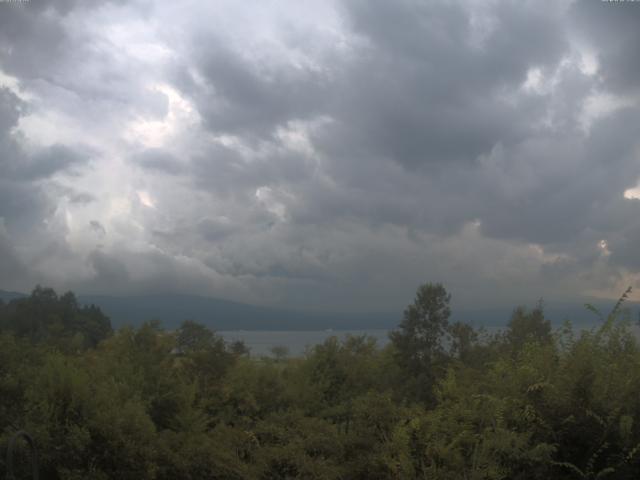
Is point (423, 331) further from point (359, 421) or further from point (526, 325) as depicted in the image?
point (359, 421)

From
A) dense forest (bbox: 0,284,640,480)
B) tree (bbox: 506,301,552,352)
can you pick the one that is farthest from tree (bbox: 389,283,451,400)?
dense forest (bbox: 0,284,640,480)

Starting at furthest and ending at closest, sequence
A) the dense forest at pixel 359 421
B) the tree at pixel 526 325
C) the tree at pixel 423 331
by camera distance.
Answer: the tree at pixel 423 331, the tree at pixel 526 325, the dense forest at pixel 359 421

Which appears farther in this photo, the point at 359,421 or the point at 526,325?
the point at 526,325

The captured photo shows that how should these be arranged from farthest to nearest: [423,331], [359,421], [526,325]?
[423,331] < [526,325] < [359,421]

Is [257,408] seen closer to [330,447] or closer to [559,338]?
[330,447]

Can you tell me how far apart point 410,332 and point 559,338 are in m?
17.3

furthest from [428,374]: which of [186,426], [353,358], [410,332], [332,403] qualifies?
[186,426]

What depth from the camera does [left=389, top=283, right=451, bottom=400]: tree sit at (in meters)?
24.2

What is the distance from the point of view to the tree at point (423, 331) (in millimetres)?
24234

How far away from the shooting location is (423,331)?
2478 centimetres

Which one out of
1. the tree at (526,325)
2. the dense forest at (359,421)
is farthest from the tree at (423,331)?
the dense forest at (359,421)

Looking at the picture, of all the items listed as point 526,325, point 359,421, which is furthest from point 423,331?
point 359,421

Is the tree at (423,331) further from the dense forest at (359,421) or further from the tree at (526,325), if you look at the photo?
the dense forest at (359,421)

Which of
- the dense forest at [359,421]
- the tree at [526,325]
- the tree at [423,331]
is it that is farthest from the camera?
the tree at [423,331]
